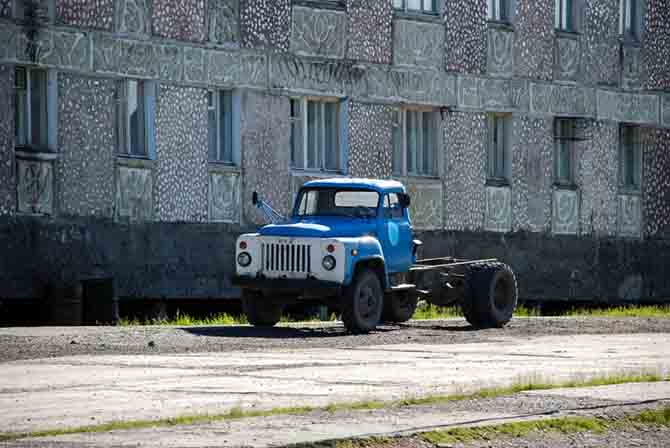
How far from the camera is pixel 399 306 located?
1017 inches

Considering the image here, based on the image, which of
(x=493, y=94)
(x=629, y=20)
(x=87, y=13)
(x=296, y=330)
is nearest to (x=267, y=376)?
(x=296, y=330)

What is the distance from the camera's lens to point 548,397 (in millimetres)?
12844

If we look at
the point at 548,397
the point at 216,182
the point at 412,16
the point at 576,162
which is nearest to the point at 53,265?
the point at 216,182

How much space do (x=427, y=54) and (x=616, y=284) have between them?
7.82 meters

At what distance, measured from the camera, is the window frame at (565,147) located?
38.2 metres

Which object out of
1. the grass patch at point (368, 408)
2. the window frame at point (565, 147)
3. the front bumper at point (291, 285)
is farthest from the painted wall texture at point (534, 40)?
the grass patch at point (368, 408)

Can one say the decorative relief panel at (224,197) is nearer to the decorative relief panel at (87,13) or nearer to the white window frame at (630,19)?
the decorative relief panel at (87,13)

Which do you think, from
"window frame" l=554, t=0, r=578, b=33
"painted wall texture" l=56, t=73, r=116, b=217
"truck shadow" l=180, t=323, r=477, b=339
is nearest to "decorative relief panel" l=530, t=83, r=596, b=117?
"window frame" l=554, t=0, r=578, b=33

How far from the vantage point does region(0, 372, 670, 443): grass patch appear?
1050 centimetres

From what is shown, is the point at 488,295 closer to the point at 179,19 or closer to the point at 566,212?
the point at 179,19

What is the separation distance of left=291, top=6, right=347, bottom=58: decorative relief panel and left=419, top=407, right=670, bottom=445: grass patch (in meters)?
21.1

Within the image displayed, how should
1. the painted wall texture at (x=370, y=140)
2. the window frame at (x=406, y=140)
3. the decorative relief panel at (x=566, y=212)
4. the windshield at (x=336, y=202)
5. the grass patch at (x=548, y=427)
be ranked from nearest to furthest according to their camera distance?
the grass patch at (x=548, y=427) < the windshield at (x=336, y=202) < the painted wall texture at (x=370, y=140) < the window frame at (x=406, y=140) < the decorative relief panel at (x=566, y=212)

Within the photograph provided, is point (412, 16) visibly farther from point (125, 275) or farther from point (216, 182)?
point (125, 275)

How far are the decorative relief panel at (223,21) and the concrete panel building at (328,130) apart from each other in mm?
28
